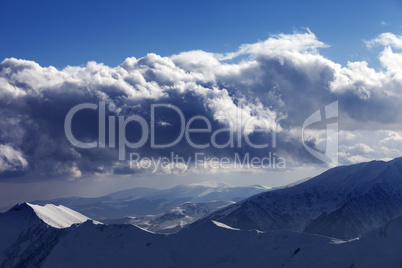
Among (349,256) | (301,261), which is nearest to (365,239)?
(349,256)

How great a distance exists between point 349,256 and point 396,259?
20238mm

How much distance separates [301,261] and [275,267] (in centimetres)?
1264

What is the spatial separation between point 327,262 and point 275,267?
2431cm

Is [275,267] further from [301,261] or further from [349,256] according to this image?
[349,256]

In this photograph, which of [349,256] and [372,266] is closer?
[372,266]

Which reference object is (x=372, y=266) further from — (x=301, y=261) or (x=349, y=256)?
(x=301, y=261)

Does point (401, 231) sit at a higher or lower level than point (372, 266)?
higher

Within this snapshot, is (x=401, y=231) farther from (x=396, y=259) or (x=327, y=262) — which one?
(x=327, y=262)

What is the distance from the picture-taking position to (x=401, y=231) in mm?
186875

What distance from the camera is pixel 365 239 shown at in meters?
192

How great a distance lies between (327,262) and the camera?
620 feet

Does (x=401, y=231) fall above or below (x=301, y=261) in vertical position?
above

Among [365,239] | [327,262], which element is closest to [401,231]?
[365,239]

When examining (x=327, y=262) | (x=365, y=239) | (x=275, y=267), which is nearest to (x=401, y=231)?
(x=365, y=239)
